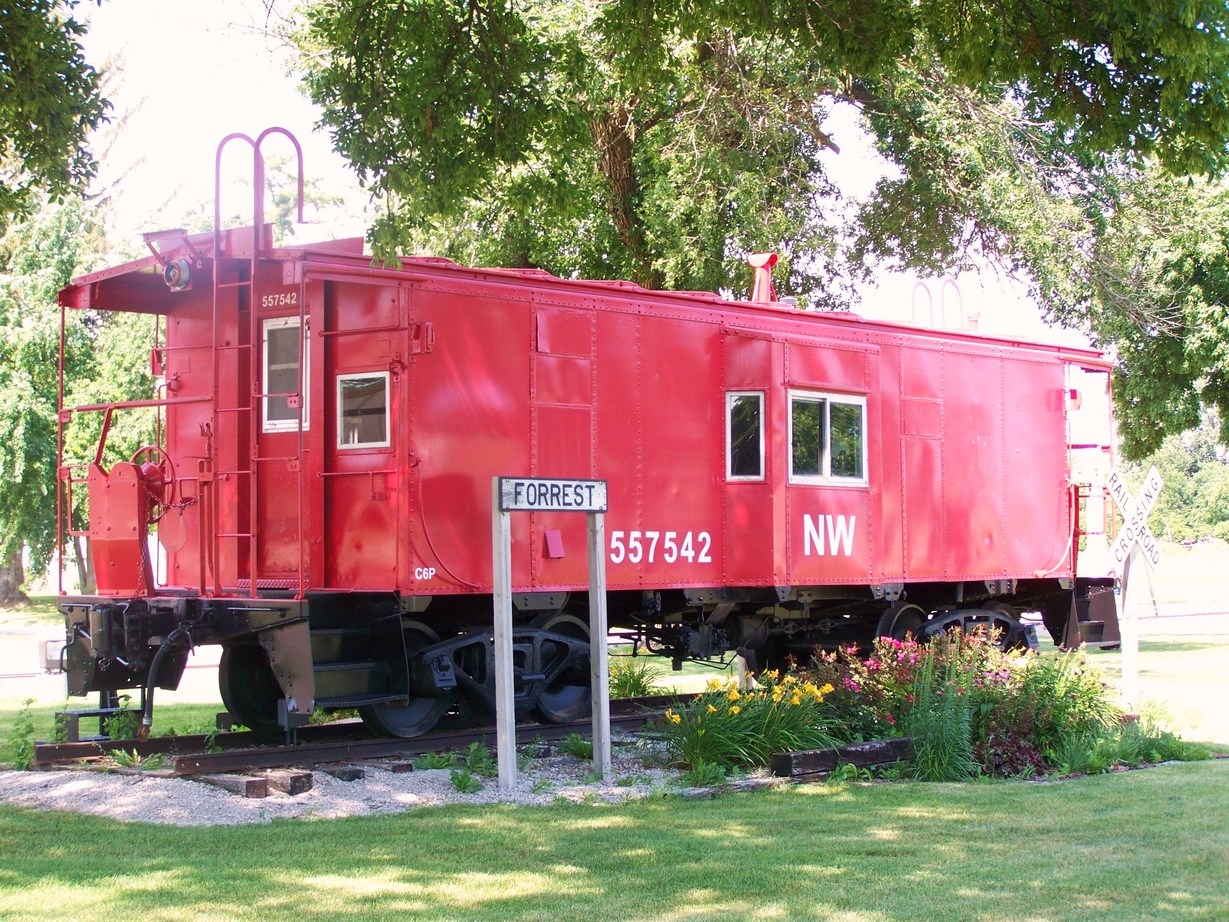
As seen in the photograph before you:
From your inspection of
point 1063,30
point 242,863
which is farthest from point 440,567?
point 1063,30

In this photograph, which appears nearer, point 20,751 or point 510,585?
point 510,585

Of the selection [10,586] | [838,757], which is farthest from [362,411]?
[10,586]

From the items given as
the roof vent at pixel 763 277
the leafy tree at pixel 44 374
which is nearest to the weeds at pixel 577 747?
the roof vent at pixel 763 277

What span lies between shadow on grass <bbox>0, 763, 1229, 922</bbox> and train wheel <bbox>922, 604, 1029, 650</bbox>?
5.23 meters

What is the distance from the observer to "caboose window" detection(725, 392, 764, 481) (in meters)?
12.1

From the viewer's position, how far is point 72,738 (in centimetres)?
1032

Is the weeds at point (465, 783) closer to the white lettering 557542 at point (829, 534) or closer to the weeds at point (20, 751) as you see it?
the weeds at point (20, 751)

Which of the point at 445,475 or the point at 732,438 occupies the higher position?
the point at 732,438

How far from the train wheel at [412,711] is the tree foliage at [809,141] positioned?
3008mm

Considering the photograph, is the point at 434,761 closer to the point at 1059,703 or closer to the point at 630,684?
the point at 630,684

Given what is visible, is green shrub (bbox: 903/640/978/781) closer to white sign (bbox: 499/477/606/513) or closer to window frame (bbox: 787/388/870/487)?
window frame (bbox: 787/388/870/487)

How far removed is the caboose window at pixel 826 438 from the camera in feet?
40.3

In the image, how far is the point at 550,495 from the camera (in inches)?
373

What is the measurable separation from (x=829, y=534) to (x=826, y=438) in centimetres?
88
